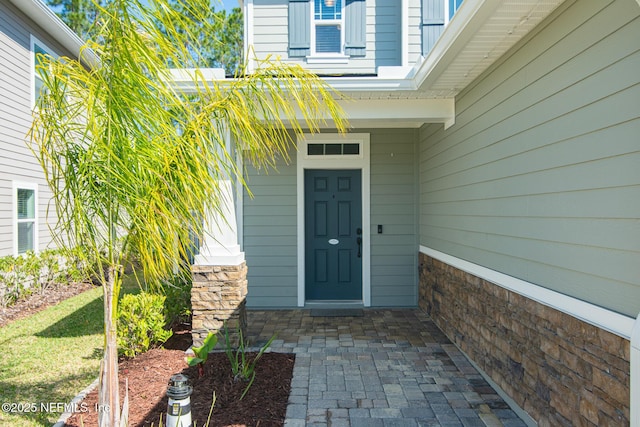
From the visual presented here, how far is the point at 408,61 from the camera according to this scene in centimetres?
600

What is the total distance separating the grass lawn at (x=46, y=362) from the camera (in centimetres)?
326

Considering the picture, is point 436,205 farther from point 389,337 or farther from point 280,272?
point 280,272

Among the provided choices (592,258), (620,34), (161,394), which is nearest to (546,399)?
(592,258)

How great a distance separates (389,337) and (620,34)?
3.76 m

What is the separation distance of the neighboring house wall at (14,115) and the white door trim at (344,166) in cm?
433

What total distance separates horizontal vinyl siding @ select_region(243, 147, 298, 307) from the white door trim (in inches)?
3.5

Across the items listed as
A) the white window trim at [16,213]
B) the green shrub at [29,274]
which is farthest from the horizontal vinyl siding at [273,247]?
the white window trim at [16,213]

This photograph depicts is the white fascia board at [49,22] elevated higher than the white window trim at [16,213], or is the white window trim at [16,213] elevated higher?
the white fascia board at [49,22]

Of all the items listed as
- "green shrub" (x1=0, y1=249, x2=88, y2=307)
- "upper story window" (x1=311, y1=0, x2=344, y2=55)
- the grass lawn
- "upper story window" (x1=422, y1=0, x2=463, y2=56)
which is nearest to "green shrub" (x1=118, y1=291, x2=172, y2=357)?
the grass lawn

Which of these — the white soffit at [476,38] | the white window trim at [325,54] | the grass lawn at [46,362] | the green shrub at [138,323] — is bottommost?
the grass lawn at [46,362]

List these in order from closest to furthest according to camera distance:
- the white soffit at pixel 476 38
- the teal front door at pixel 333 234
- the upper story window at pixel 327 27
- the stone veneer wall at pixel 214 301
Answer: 1. the white soffit at pixel 476 38
2. the stone veneer wall at pixel 214 301
3. the upper story window at pixel 327 27
4. the teal front door at pixel 333 234

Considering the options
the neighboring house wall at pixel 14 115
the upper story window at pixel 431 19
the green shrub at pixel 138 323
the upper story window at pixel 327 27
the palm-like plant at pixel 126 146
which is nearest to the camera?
the palm-like plant at pixel 126 146

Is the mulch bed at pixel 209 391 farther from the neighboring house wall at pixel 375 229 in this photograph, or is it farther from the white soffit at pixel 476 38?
the white soffit at pixel 476 38

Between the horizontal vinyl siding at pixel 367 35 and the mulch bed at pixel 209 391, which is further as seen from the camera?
the horizontal vinyl siding at pixel 367 35
